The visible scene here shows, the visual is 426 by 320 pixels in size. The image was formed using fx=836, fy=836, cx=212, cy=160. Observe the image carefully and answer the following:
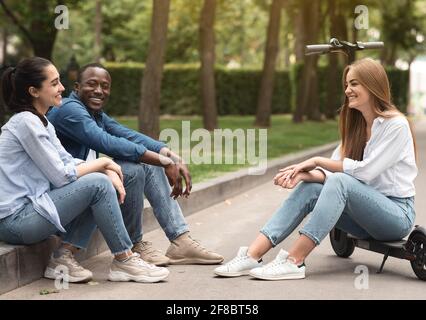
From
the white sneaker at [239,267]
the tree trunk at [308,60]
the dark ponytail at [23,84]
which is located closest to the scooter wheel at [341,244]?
the white sneaker at [239,267]

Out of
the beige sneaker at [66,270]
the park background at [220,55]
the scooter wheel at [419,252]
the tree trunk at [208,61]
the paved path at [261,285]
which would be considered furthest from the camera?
the tree trunk at [208,61]

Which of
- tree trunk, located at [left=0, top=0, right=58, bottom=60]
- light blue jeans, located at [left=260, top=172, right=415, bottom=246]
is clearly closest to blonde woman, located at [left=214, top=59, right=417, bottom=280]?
light blue jeans, located at [left=260, top=172, right=415, bottom=246]

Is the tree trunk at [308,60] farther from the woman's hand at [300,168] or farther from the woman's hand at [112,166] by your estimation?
the woman's hand at [112,166]

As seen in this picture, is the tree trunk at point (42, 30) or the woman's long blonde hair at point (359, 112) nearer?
the woman's long blonde hair at point (359, 112)

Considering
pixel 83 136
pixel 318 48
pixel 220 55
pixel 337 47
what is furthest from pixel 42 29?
pixel 220 55

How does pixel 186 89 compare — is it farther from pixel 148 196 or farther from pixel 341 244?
pixel 148 196

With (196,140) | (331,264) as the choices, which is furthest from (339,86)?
(331,264)

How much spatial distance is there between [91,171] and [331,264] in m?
1.88

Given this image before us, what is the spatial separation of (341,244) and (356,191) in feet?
3.47

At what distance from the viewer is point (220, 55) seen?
182 ft

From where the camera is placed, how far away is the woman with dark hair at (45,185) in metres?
5.06

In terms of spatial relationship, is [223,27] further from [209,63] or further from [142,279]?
A: [142,279]

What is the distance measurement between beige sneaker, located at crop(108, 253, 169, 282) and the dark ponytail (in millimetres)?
1051

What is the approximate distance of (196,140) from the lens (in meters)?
19.3
